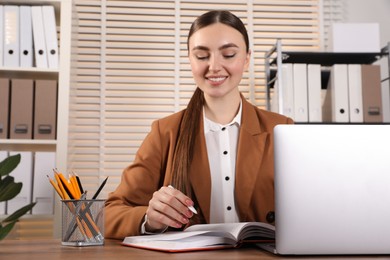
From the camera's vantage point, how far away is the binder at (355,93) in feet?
10.2

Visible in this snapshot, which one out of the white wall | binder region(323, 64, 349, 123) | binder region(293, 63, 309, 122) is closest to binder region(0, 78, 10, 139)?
binder region(293, 63, 309, 122)

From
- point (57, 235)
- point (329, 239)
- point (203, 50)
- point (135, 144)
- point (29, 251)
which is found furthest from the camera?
point (135, 144)

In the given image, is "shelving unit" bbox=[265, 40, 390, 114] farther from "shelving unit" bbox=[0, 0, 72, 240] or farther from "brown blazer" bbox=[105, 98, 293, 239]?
"brown blazer" bbox=[105, 98, 293, 239]

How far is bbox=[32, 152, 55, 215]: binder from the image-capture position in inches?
107

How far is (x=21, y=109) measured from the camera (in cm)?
273

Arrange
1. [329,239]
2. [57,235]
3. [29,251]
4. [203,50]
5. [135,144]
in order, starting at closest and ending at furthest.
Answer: [329,239] < [29,251] < [203,50] < [57,235] < [135,144]

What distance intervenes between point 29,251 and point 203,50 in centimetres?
93

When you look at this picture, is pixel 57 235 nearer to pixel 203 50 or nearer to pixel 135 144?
pixel 135 144

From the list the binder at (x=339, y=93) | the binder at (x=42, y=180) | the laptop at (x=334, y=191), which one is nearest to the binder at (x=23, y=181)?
the binder at (x=42, y=180)

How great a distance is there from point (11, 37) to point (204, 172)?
1.58 m

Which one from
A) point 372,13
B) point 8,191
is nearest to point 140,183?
point 8,191

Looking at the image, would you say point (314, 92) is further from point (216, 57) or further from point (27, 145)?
point (27, 145)

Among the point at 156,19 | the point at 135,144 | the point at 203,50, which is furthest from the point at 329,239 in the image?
the point at 156,19

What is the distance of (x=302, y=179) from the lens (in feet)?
2.98
